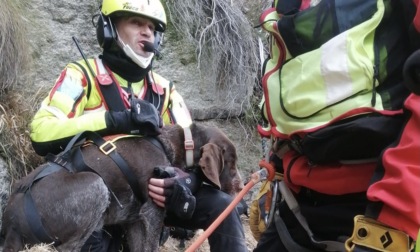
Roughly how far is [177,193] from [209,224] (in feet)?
1.38

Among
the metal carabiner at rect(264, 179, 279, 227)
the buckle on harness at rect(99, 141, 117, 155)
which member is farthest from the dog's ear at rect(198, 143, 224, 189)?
the metal carabiner at rect(264, 179, 279, 227)

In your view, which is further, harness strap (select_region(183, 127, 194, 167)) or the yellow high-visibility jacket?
harness strap (select_region(183, 127, 194, 167))

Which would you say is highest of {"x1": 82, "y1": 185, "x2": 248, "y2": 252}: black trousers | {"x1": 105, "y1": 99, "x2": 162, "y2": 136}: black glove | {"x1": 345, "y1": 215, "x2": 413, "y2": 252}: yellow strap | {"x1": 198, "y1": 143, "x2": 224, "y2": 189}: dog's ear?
{"x1": 345, "y1": 215, "x2": 413, "y2": 252}: yellow strap

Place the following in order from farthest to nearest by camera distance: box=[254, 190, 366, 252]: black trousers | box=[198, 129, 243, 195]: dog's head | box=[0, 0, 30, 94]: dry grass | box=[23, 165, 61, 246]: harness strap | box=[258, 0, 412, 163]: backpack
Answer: box=[0, 0, 30, 94]: dry grass
box=[198, 129, 243, 195]: dog's head
box=[23, 165, 61, 246]: harness strap
box=[254, 190, 366, 252]: black trousers
box=[258, 0, 412, 163]: backpack

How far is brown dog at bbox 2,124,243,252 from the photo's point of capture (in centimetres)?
428

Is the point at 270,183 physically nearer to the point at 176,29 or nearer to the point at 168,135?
the point at 168,135

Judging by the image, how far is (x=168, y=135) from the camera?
5160 millimetres

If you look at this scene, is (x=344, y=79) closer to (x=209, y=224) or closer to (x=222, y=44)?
(x=209, y=224)

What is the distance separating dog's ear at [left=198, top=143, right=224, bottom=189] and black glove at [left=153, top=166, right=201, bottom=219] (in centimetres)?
23

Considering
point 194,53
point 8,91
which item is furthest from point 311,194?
point 194,53

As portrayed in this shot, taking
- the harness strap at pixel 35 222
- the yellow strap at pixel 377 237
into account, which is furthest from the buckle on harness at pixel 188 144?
the yellow strap at pixel 377 237

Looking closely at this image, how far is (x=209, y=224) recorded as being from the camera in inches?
185

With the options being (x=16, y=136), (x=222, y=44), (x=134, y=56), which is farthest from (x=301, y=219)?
(x=222, y=44)

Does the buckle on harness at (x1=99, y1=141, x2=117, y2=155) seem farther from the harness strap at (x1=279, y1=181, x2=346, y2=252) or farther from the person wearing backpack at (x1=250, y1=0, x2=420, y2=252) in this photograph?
the person wearing backpack at (x1=250, y1=0, x2=420, y2=252)
